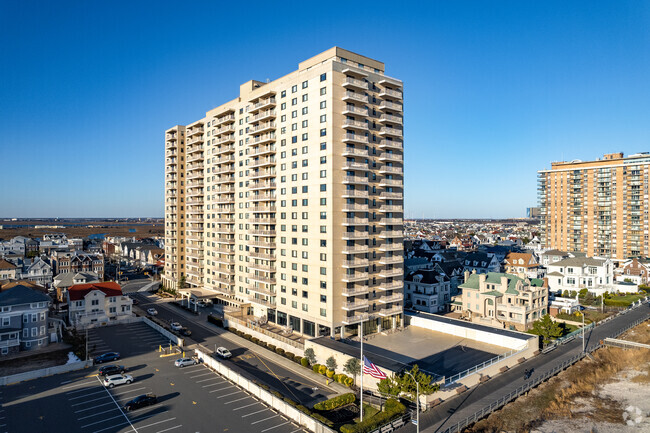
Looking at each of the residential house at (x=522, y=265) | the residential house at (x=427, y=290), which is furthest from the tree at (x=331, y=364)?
the residential house at (x=522, y=265)

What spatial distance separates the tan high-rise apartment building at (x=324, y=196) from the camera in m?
62.3

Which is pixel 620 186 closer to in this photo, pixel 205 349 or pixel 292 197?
pixel 292 197

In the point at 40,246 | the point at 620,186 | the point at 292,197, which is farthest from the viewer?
the point at 40,246

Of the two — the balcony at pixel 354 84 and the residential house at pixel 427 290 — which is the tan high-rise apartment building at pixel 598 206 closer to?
the residential house at pixel 427 290

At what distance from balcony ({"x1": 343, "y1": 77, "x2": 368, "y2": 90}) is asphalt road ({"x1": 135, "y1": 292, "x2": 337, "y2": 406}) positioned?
44.0 metres

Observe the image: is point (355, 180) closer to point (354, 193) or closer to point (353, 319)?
point (354, 193)

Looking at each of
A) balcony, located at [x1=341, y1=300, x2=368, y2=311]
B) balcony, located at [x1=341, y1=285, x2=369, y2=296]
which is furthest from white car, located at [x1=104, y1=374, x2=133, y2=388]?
balcony, located at [x1=341, y1=285, x2=369, y2=296]

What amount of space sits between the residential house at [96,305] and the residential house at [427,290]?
62.1 metres

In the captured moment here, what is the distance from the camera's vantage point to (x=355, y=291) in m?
62.9

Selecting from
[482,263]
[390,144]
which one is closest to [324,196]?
[390,144]

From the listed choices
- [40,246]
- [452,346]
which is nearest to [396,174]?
[452,346]

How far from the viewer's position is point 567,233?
153m

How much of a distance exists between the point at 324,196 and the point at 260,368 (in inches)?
1083

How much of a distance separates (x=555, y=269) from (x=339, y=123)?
8174cm
